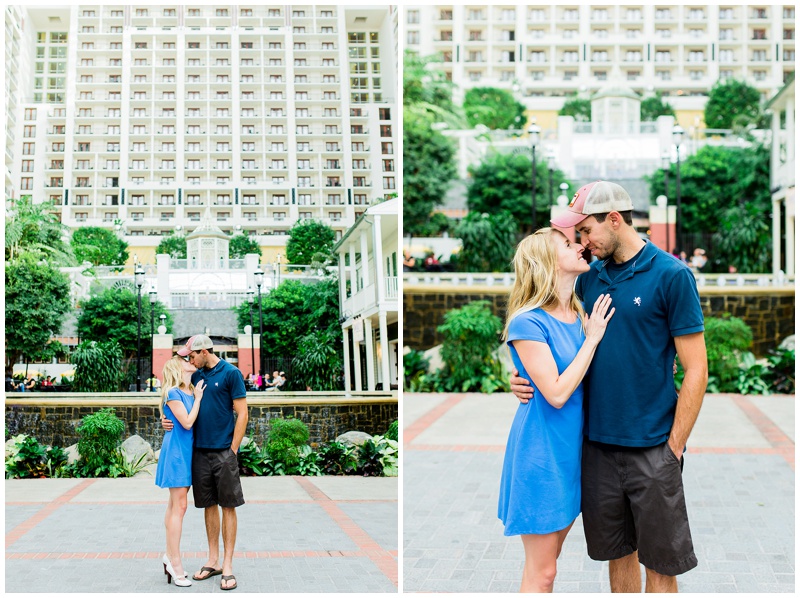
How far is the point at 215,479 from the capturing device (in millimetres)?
3941

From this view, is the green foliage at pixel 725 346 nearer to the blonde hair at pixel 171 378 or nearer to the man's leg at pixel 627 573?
the blonde hair at pixel 171 378

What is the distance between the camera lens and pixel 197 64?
184 inches

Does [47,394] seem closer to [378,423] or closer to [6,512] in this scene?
[6,512]

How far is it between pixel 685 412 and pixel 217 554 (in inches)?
97.3

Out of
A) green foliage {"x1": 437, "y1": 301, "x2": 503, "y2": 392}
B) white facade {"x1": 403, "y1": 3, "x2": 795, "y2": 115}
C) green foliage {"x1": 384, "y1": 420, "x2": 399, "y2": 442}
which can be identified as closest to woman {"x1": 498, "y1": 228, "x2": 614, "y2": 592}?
green foliage {"x1": 384, "y1": 420, "x2": 399, "y2": 442}

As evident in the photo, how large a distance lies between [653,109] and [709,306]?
18231 millimetres

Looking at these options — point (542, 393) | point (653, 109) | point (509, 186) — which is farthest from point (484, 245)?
point (653, 109)

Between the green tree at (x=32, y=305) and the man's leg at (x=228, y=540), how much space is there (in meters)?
1.69

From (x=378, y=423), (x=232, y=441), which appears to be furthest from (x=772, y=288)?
(x=232, y=441)

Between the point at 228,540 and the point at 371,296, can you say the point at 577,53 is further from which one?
the point at 228,540

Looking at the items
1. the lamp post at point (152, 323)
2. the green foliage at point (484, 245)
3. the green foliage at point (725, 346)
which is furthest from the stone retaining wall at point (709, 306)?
the lamp post at point (152, 323)

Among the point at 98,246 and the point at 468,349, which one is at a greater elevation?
the point at 98,246

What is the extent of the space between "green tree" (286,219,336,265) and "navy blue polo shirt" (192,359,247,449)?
3.47 ft

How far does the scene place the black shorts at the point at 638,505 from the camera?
2.54 m
